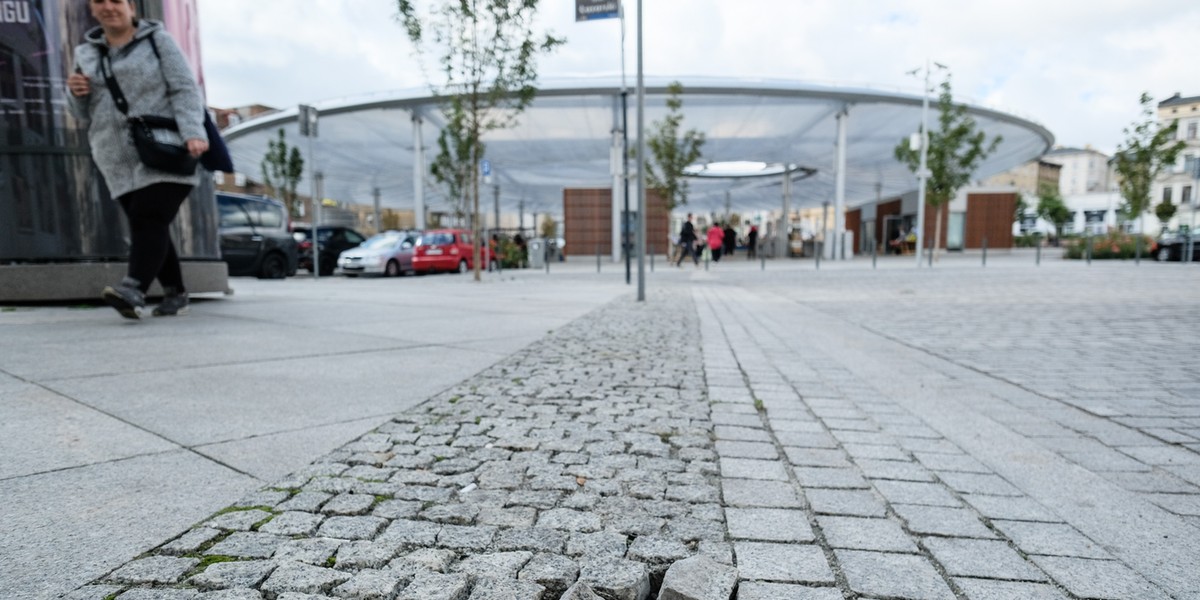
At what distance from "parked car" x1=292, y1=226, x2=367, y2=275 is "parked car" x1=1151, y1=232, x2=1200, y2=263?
1246 inches

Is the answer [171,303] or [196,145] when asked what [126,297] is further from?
[196,145]

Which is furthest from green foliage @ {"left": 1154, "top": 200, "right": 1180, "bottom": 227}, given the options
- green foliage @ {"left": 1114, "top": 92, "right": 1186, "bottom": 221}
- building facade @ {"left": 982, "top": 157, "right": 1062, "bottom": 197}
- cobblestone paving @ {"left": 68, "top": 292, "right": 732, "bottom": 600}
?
building facade @ {"left": 982, "top": 157, "right": 1062, "bottom": 197}

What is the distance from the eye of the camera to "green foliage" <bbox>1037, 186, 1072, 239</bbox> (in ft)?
234

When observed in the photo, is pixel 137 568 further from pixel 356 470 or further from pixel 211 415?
pixel 211 415

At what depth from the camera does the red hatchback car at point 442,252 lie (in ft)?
63.4

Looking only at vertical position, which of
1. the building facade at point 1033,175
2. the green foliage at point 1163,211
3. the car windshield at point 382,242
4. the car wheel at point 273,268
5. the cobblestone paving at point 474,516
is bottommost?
the cobblestone paving at point 474,516

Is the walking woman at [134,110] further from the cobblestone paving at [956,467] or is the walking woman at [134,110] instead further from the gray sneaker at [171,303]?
the cobblestone paving at [956,467]

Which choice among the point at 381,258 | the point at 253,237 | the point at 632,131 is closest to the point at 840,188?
the point at 632,131

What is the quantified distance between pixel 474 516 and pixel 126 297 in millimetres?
3977

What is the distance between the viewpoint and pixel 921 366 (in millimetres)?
4414

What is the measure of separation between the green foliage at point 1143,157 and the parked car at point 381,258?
103ft

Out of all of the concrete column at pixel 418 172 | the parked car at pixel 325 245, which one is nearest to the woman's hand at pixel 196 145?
the parked car at pixel 325 245

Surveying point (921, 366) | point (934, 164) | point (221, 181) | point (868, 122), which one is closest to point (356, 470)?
point (921, 366)

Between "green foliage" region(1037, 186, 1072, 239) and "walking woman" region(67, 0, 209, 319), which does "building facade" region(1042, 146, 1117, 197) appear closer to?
"green foliage" region(1037, 186, 1072, 239)
